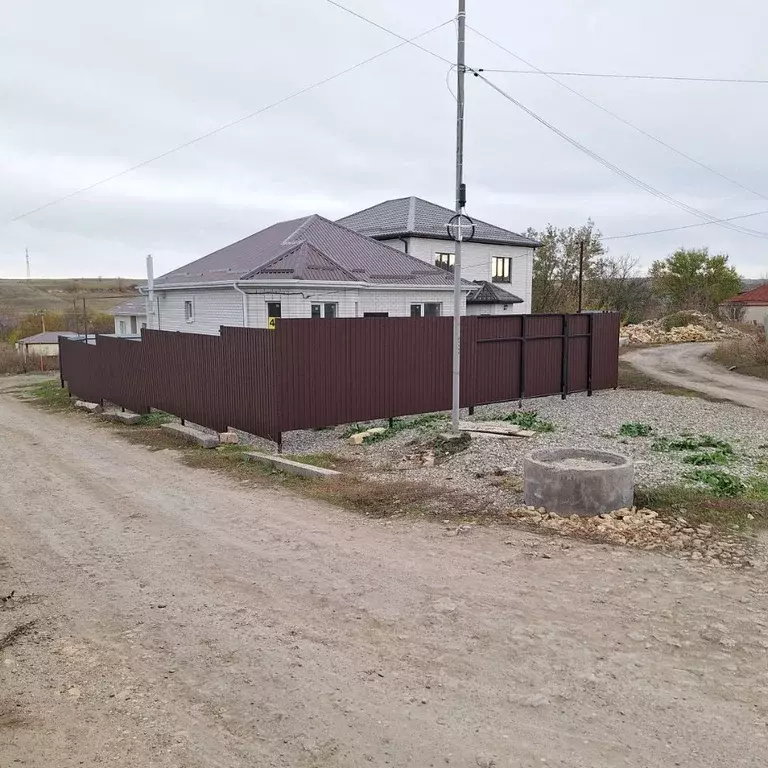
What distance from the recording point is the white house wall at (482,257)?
31.0 metres

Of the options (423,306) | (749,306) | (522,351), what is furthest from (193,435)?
(749,306)

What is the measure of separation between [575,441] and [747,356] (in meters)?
19.4

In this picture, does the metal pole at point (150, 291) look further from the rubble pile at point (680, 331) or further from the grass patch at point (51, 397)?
the rubble pile at point (680, 331)

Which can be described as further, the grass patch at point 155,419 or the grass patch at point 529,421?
the grass patch at point 155,419

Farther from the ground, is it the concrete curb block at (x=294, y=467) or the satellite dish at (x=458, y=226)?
the satellite dish at (x=458, y=226)

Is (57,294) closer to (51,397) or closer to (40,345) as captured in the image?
(40,345)

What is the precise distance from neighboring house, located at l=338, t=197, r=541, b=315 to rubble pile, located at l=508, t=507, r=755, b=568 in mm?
23091

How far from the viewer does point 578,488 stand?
6.96 metres

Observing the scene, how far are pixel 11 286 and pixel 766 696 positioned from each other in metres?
134

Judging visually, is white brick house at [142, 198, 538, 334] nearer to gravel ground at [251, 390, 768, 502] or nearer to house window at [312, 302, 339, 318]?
house window at [312, 302, 339, 318]

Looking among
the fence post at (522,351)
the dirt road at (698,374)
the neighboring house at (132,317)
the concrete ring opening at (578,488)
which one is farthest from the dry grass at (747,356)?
the neighboring house at (132,317)

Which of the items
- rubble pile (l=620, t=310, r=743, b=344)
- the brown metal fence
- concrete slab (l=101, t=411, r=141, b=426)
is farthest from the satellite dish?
rubble pile (l=620, t=310, r=743, b=344)

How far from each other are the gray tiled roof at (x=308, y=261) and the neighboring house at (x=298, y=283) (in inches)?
1.3

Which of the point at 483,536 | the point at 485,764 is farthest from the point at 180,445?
the point at 485,764
